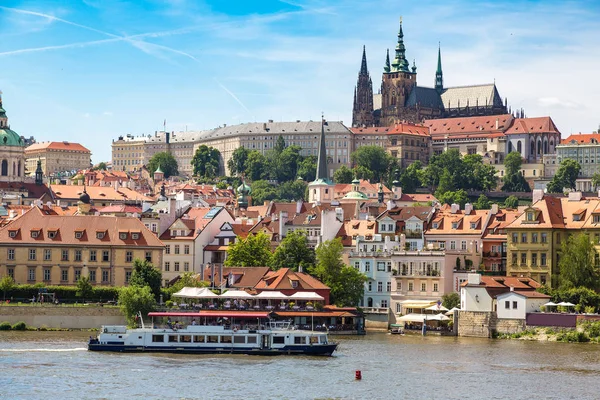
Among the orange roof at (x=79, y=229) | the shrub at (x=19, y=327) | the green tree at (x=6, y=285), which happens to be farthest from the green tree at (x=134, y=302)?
the orange roof at (x=79, y=229)

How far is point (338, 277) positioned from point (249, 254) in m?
8.59

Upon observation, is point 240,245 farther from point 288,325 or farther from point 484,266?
point 288,325

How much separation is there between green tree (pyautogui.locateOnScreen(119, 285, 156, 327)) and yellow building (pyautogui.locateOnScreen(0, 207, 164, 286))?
11.6m

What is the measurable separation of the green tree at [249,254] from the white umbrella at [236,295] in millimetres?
12047

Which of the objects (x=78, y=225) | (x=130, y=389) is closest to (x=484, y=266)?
(x=78, y=225)

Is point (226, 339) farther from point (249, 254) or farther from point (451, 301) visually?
point (249, 254)

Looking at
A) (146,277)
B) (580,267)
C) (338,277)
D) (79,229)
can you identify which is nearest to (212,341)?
(146,277)

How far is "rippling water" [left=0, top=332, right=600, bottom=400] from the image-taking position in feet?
210

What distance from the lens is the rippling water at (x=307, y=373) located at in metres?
64.1

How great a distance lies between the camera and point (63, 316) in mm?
94000

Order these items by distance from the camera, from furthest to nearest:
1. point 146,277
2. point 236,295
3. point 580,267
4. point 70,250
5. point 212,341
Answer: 1. point 70,250
2. point 580,267
3. point 146,277
4. point 236,295
5. point 212,341

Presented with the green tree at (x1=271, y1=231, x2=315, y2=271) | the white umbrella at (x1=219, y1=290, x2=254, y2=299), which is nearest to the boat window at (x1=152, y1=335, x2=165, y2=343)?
the white umbrella at (x1=219, y1=290, x2=254, y2=299)

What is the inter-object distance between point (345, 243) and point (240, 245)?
9.36 meters

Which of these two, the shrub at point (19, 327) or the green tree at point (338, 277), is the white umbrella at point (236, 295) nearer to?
the green tree at point (338, 277)
